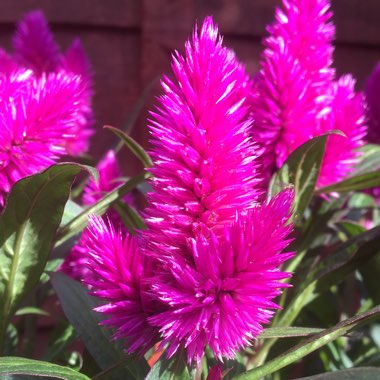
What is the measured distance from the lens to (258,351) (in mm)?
645

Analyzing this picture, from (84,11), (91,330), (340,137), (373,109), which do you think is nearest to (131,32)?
(84,11)

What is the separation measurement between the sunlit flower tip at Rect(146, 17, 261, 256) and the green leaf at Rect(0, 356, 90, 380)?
0.10 metres

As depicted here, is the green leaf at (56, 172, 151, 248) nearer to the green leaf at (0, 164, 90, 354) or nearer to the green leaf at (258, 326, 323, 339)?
the green leaf at (0, 164, 90, 354)

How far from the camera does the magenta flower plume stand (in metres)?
0.49

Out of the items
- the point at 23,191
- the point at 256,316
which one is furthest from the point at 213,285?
the point at 23,191

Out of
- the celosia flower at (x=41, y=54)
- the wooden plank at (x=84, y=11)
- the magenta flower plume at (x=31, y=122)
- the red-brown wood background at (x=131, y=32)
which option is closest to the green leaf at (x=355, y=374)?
the magenta flower plume at (x=31, y=122)

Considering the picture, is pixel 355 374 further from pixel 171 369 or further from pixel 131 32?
pixel 131 32

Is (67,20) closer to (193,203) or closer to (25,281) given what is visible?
(25,281)

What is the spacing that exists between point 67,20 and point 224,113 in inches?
55.9

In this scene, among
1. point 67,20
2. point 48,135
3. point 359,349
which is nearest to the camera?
point 48,135

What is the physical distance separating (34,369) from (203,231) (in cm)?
14

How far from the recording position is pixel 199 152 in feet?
1.36

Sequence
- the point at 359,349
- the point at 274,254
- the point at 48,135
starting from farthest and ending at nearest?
the point at 359,349, the point at 48,135, the point at 274,254

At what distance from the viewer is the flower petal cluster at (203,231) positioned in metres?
0.40
